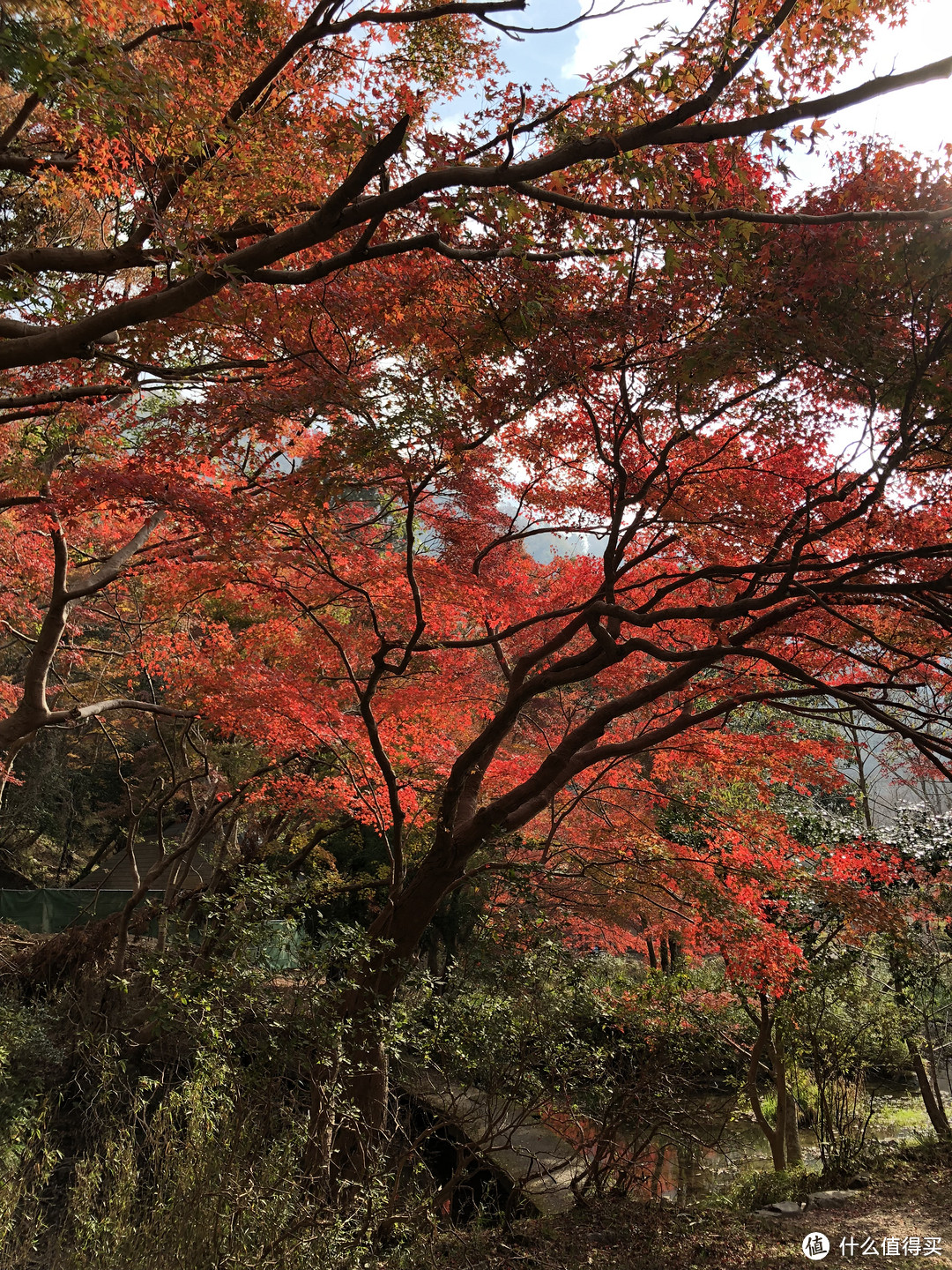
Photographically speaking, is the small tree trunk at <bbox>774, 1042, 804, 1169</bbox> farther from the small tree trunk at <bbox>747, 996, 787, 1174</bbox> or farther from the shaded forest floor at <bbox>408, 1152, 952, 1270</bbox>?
the shaded forest floor at <bbox>408, 1152, 952, 1270</bbox>

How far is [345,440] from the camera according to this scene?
4715 mm

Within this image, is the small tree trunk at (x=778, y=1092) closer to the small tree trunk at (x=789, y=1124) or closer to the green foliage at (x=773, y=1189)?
the small tree trunk at (x=789, y=1124)

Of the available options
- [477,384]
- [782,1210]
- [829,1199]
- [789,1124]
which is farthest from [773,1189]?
[477,384]

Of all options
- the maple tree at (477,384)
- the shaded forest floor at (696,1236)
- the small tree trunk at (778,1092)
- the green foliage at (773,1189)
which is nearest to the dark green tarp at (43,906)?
the maple tree at (477,384)

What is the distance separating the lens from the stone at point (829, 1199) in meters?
5.86

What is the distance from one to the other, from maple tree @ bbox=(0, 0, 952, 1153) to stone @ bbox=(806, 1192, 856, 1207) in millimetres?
1814

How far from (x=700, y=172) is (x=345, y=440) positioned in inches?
94.3

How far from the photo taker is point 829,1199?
5949mm

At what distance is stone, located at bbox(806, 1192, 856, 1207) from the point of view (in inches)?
231

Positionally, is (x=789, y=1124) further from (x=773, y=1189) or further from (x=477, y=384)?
(x=477, y=384)

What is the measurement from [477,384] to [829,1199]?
6468mm

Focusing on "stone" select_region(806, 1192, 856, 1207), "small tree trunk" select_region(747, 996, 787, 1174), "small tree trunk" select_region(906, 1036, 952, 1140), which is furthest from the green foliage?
"small tree trunk" select_region(906, 1036, 952, 1140)

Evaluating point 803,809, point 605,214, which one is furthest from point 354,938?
point 803,809

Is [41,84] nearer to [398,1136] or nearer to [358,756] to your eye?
[358,756]
